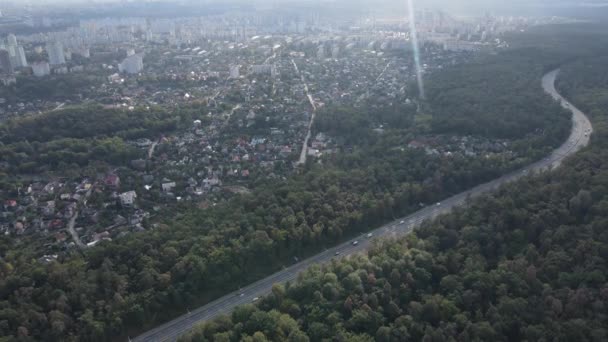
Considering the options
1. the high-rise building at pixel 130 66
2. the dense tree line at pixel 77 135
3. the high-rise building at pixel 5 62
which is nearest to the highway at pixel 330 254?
the dense tree line at pixel 77 135

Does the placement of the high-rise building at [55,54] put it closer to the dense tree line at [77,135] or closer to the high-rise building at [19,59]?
the high-rise building at [19,59]

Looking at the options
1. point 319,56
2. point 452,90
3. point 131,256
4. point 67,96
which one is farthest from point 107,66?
point 131,256

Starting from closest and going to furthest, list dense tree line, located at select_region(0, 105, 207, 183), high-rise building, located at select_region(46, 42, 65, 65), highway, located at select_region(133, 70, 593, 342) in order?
highway, located at select_region(133, 70, 593, 342)
dense tree line, located at select_region(0, 105, 207, 183)
high-rise building, located at select_region(46, 42, 65, 65)

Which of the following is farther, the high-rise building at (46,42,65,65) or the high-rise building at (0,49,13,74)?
the high-rise building at (46,42,65,65)

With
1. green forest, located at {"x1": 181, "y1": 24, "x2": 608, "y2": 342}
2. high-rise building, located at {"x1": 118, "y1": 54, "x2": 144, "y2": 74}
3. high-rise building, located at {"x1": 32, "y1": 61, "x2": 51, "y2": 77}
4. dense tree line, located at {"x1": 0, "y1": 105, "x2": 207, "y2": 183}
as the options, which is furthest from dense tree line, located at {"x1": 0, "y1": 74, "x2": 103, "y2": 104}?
green forest, located at {"x1": 181, "y1": 24, "x2": 608, "y2": 342}

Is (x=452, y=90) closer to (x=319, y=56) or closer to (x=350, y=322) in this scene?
(x=319, y=56)

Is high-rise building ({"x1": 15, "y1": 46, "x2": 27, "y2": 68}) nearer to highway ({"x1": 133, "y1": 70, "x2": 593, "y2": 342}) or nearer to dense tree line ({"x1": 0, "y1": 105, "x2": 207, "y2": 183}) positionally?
dense tree line ({"x1": 0, "y1": 105, "x2": 207, "y2": 183})
